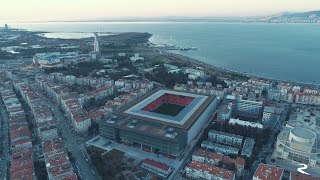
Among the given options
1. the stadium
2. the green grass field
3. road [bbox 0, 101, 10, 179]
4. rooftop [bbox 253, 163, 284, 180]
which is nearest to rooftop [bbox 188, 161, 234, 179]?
rooftop [bbox 253, 163, 284, 180]

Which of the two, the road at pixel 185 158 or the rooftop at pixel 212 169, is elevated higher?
the rooftop at pixel 212 169

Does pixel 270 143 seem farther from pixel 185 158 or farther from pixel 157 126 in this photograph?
pixel 157 126

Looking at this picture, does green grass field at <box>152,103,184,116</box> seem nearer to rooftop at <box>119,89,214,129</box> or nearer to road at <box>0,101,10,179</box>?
rooftop at <box>119,89,214,129</box>

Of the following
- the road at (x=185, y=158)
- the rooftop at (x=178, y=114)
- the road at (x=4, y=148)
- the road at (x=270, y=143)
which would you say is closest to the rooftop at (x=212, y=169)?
the road at (x=185, y=158)

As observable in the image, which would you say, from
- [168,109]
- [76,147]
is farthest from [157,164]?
[168,109]

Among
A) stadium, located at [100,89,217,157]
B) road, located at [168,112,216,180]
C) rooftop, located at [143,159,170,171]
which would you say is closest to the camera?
road, located at [168,112,216,180]

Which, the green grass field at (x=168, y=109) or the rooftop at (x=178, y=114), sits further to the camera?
the green grass field at (x=168, y=109)

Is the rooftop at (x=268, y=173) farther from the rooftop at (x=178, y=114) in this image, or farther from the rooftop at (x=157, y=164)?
the rooftop at (x=178, y=114)

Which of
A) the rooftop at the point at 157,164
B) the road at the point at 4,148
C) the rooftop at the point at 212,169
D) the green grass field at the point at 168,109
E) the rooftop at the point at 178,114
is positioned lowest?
the road at the point at 4,148
